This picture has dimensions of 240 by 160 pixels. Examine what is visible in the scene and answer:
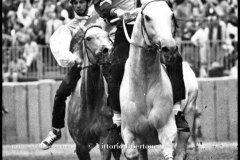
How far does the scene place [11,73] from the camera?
72.4ft

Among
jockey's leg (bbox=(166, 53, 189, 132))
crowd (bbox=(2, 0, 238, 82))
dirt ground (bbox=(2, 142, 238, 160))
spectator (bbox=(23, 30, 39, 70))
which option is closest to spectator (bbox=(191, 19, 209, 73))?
crowd (bbox=(2, 0, 238, 82))

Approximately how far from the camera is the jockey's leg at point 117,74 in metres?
11.2

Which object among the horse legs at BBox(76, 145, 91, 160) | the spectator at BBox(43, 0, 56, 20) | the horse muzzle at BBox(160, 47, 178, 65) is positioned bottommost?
the horse legs at BBox(76, 145, 91, 160)

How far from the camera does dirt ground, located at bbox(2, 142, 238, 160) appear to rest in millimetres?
15453

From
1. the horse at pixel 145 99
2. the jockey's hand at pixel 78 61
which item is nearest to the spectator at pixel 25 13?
the jockey's hand at pixel 78 61

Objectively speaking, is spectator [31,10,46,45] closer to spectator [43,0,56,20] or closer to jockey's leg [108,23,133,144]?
spectator [43,0,56,20]

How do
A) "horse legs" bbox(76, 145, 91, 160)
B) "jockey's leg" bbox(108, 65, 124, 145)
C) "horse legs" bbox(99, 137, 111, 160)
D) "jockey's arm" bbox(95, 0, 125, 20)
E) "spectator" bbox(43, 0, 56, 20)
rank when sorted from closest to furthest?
"jockey's leg" bbox(108, 65, 124, 145) → "jockey's arm" bbox(95, 0, 125, 20) → "horse legs" bbox(99, 137, 111, 160) → "horse legs" bbox(76, 145, 91, 160) → "spectator" bbox(43, 0, 56, 20)

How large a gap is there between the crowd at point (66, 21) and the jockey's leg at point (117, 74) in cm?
896

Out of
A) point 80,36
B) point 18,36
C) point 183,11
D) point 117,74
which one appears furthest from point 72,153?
point 117,74

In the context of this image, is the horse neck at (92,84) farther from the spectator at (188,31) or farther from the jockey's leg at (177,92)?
the spectator at (188,31)

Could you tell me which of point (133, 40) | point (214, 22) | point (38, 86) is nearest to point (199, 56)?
point (214, 22)

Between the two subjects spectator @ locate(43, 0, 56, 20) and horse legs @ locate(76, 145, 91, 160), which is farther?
spectator @ locate(43, 0, 56, 20)

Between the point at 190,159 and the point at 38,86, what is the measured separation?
623 centimetres

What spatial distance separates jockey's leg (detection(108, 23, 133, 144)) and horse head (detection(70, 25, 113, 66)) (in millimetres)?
772
